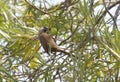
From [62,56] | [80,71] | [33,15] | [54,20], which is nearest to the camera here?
[80,71]

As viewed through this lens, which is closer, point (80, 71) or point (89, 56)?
point (80, 71)

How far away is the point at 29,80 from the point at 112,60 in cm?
18

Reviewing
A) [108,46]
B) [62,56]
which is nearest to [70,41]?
[62,56]

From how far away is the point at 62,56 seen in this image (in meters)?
0.80

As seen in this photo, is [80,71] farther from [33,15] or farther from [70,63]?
[33,15]

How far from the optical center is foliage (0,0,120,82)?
708 millimetres

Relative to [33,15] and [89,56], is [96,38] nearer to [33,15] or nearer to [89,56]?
[89,56]

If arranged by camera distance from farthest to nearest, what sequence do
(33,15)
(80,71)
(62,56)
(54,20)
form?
(33,15) < (54,20) < (62,56) < (80,71)

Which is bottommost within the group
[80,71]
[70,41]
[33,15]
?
[80,71]

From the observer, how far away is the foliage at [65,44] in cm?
71

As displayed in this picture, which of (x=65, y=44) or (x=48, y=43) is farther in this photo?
(x=65, y=44)

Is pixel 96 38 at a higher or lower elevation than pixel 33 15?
lower

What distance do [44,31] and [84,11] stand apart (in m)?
0.14

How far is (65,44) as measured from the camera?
0.90 meters
